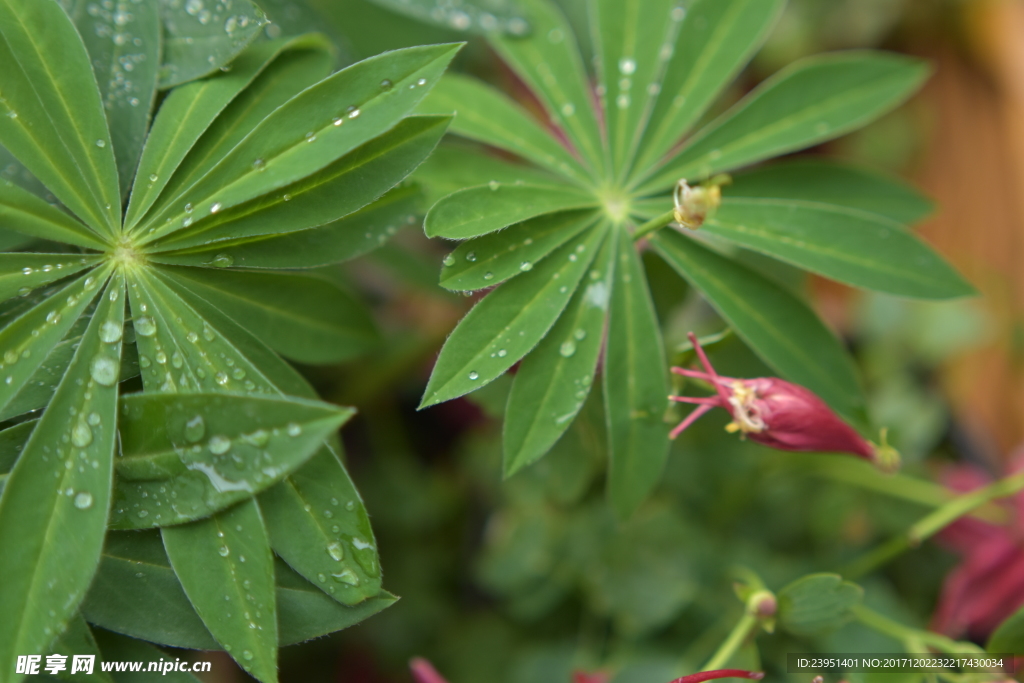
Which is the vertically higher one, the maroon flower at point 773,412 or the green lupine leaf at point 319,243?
the green lupine leaf at point 319,243

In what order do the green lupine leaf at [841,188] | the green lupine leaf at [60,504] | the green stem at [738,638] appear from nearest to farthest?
the green lupine leaf at [60,504] → the green stem at [738,638] → the green lupine leaf at [841,188]

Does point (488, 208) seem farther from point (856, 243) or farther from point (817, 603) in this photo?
point (817, 603)

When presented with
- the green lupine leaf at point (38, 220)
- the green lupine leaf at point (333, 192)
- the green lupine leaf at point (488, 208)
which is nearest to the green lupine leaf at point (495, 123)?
the green lupine leaf at point (488, 208)

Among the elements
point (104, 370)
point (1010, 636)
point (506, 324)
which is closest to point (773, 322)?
point (506, 324)

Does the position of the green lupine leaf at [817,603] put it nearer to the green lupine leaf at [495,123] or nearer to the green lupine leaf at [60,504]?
the green lupine leaf at [495,123]

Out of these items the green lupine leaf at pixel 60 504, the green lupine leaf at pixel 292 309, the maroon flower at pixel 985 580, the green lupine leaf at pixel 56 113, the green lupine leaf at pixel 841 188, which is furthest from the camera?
the maroon flower at pixel 985 580

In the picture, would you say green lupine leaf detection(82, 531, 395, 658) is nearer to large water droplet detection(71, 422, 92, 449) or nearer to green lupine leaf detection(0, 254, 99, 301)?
large water droplet detection(71, 422, 92, 449)

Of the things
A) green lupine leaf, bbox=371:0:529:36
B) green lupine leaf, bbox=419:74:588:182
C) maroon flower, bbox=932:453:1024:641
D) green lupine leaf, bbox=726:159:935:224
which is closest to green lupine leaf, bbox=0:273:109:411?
green lupine leaf, bbox=419:74:588:182
